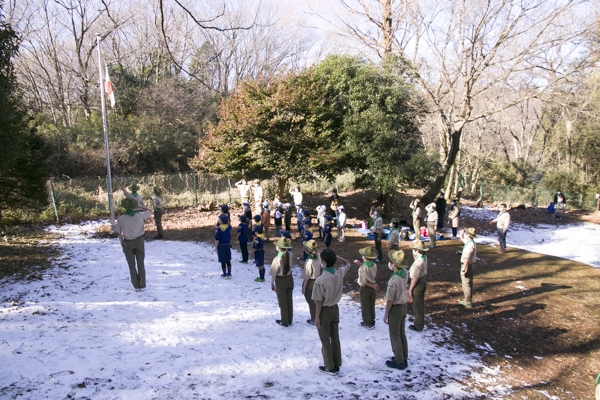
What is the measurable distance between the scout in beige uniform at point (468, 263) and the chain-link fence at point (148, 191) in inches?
466

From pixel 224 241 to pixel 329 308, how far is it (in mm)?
4463

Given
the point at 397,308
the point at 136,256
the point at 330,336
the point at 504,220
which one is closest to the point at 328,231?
the point at 136,256

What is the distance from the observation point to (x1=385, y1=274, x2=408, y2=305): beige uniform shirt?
569 centimetres

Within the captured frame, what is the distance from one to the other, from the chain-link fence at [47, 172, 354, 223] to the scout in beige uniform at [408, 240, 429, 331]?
12502 mm

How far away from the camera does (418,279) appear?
6.92 metres

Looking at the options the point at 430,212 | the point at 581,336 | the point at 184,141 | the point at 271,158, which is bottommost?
the point at 581,336

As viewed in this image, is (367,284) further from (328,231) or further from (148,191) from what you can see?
(148,191)

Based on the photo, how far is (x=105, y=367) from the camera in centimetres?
542

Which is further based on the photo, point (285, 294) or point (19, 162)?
point (19, 162)

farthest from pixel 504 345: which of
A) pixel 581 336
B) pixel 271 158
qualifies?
pixel 271 158

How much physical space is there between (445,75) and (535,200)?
13554 mm

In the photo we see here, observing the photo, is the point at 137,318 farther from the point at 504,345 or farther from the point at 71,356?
the point at 504,345

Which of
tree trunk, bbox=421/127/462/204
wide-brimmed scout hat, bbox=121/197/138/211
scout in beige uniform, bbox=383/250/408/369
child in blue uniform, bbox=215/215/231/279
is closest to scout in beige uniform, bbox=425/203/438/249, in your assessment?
tree trunk, bbox=421/127/462/204

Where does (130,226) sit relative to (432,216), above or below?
above
